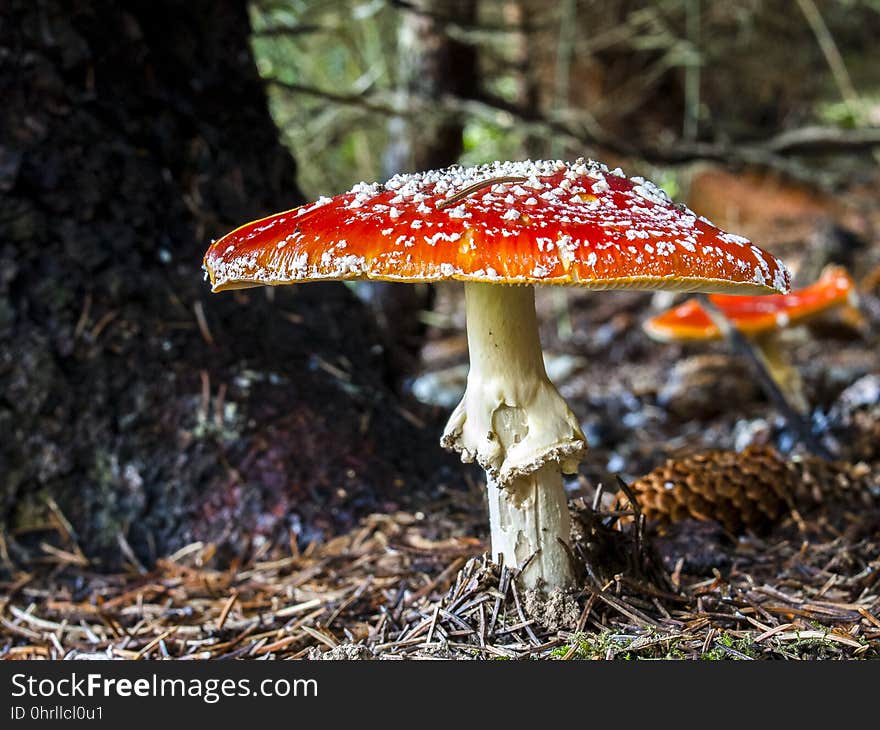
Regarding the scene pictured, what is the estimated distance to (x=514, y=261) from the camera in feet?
4.76

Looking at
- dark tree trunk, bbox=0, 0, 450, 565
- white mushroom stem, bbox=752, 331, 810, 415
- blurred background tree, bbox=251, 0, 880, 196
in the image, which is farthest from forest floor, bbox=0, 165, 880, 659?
blurred background tree, bbox=251, 0, 880, 196

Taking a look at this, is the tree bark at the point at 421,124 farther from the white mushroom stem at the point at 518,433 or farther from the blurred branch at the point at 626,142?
the white mushroom stem at the point at 518,433

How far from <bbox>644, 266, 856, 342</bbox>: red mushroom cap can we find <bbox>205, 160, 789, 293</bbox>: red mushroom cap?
3.00 meters

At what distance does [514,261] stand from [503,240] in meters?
0.05

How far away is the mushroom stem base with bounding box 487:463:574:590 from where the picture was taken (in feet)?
6.38

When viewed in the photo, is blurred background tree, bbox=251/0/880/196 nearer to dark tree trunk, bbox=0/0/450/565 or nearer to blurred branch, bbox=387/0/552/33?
blurred branch, bbox=387/0/552/33

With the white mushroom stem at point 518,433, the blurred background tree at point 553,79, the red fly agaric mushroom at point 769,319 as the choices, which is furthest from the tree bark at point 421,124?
the white mushroom stem at point 518,433

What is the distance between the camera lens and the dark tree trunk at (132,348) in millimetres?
2697

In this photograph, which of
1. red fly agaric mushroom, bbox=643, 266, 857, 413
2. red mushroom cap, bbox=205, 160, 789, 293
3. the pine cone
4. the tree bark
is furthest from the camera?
the tree bark

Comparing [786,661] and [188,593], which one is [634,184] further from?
[188,593]

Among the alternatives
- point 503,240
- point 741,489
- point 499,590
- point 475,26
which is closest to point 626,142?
point 475,26

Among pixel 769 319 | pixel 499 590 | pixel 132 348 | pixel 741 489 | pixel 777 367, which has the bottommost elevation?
pixel 499 590

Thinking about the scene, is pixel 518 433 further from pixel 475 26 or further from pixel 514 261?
pixel 475 26

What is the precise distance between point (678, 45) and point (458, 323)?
124 inches
